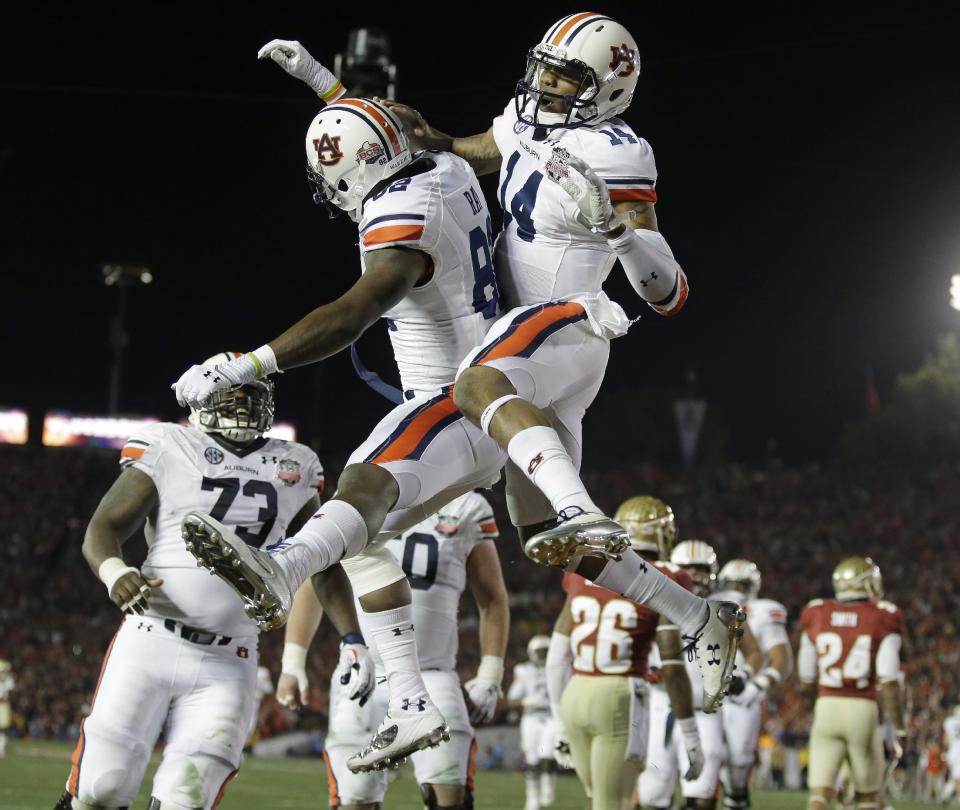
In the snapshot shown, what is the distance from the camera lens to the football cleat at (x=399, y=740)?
15.3 ft

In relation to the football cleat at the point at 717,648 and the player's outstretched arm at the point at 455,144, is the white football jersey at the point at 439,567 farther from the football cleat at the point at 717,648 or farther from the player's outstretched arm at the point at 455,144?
the football cleat at the point at 717,648

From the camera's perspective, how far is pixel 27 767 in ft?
57.9

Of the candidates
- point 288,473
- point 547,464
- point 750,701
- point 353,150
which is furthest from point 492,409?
point 750,701

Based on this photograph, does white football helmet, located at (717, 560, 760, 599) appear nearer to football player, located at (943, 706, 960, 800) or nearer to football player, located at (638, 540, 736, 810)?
football player, located at (638, 540, 736, 810)

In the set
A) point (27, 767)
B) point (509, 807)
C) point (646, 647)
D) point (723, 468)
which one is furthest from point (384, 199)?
point (723, 468)

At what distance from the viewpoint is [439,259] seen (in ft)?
15.7

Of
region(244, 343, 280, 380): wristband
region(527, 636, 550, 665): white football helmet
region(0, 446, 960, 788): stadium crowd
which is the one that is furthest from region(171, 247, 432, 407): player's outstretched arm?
region(0, 446, 960, 788): stadium crowd

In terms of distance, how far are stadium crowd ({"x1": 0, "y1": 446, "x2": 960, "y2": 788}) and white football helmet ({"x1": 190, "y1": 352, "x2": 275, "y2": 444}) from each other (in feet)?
56.4

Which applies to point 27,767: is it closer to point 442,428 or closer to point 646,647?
point 646,647

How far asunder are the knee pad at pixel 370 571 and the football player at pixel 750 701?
20.4 ft

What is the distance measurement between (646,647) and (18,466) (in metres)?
32.5

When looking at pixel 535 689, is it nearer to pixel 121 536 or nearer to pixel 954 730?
pixel 954 730

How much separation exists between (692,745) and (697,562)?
2507 mm

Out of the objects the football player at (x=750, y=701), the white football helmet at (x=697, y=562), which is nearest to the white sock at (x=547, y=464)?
the white football helmet at (x=697, y=562)
